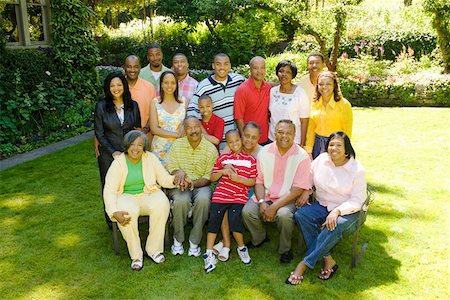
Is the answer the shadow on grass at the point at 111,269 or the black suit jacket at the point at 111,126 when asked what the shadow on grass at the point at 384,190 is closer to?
the shadow on grass at the point at 111,269

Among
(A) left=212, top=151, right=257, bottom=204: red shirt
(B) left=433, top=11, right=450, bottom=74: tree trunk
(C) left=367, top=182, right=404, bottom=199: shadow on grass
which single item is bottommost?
(C) left=367, top=182, right=404, bottom=199: shadow on grass

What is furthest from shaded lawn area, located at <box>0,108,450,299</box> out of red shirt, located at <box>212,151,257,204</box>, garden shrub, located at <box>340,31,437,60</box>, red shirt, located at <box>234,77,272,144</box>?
garden shrub, located at <box>340,31,437,60</box>

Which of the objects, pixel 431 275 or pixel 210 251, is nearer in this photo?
pixel 431 275

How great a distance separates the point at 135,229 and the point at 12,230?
1.58 metres

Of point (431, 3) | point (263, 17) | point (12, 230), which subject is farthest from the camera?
point (263, 17)

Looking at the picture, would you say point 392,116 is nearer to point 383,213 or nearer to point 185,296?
point 383,213

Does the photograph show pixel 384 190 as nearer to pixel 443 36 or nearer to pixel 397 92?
pixel 397 92

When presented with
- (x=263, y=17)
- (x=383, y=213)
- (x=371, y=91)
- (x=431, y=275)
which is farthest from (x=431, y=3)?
(x=431, y=275)

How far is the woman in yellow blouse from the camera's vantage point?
3.89m

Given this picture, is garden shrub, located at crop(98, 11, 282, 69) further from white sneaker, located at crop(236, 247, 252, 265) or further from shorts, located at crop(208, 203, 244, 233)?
white sneaker, located at crop(236, 247, 252, 265)

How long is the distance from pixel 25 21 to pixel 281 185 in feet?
23.5

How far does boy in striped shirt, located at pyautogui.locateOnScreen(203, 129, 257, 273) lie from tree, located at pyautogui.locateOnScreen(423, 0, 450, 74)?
30.2 ft

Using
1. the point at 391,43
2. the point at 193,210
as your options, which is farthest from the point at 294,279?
the point at 391,43

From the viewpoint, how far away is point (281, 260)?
3.70m
